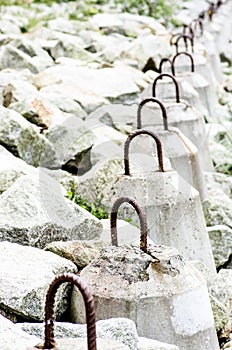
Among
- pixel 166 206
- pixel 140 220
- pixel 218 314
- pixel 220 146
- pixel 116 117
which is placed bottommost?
pixel 220 146

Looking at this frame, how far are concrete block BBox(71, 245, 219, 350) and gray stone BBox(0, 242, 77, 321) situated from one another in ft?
0.33

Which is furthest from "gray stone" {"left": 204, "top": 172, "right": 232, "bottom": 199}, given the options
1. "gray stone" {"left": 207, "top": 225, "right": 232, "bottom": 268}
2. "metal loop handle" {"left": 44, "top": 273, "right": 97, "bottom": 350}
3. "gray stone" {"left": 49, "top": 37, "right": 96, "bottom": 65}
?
"metal loop handle" {"left": 44, "top": 273, "right": 97, "bottom": 350}

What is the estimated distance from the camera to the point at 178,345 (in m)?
2.61

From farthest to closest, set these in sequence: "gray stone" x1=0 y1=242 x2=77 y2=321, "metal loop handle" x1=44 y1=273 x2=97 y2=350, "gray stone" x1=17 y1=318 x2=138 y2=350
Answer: "gray stone" x1=0 y1=242 x2=77 y2=321 → "gray stone" x1=17 y1=318 x2=138 y2=350 → "metal loop handle" x1=44 y1=273 x2=97 y2=350

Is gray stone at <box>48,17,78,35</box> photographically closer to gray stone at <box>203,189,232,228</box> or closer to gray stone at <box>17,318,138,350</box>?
gray stone at <box>203,189,232,228</box>

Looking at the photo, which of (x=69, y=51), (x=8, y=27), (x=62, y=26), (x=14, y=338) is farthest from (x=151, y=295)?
(x=62, y=26)

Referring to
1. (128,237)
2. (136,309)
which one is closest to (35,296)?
(136,309)

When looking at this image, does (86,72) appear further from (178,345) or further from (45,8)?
(45,8)

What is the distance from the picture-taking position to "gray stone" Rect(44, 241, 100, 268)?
9.45 feet

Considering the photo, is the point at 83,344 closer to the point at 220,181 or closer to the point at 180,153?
the point at 180,153

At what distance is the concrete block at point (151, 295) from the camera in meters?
2.57

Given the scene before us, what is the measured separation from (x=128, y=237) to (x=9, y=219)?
55 cm

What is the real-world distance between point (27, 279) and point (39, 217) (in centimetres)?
44

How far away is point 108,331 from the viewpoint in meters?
2.29
